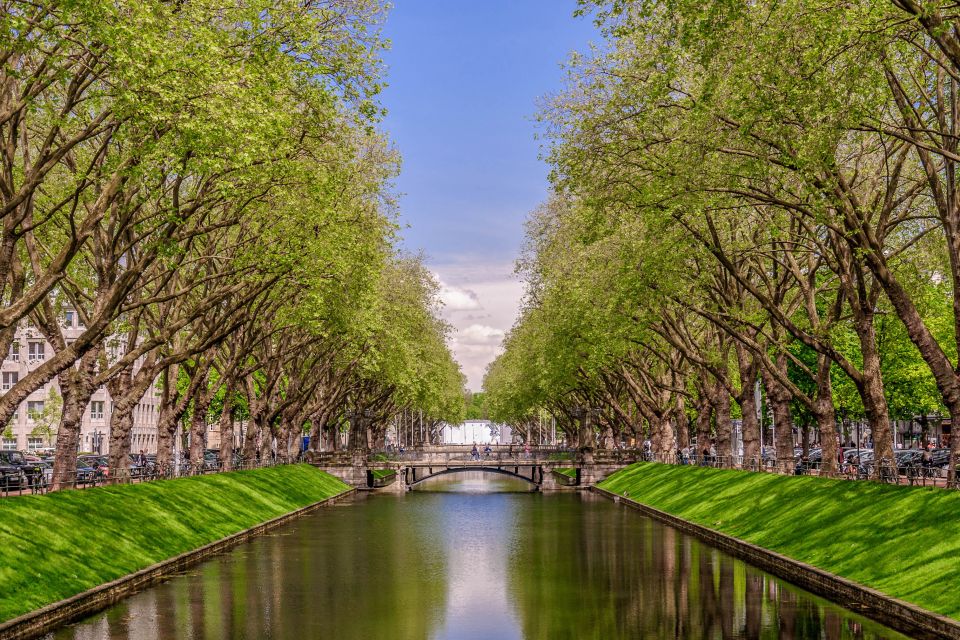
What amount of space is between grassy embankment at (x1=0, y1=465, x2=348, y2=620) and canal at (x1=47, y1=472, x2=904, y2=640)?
1437 millimetres

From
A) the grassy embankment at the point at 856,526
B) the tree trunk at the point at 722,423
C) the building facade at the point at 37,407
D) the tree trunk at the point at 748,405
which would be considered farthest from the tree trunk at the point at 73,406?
the building facade at the point at 37,407

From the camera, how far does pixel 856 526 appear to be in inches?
1227

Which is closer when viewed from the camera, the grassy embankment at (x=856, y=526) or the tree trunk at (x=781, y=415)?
the grassy embankment at (x=856, y=526)

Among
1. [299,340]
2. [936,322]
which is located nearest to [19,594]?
[299,340]

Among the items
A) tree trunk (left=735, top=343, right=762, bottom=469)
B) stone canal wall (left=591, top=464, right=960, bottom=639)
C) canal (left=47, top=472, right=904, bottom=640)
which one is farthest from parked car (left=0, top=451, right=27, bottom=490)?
tree trunk (left=735, top=343, right=762, bottom=469)

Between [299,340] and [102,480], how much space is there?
28407 millimetres

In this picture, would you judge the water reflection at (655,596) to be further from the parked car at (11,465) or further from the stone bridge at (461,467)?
the stone bridge at (461,467)

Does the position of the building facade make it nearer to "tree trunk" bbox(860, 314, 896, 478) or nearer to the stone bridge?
the stone bridge

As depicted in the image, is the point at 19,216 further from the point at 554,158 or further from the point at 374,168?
the point at 374,168

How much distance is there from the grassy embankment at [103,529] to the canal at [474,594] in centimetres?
144

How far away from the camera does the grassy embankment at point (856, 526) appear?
79.8ft

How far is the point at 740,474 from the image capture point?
52.1 m

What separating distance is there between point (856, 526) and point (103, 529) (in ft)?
74.2

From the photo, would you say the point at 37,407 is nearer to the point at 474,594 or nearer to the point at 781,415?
the point at 781,415
